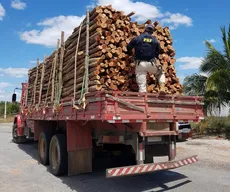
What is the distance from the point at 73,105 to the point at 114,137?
1.12 meters

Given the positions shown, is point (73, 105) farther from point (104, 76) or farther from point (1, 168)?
point (1, 168)

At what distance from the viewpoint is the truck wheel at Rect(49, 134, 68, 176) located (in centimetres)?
709

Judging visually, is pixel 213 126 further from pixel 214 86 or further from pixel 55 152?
Answer: pixel 55 152

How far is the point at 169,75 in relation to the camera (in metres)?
7.30

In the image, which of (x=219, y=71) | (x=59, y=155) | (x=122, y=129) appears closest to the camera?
(x=122, y=129)

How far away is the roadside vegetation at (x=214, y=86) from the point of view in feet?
47.7

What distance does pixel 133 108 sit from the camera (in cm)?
531

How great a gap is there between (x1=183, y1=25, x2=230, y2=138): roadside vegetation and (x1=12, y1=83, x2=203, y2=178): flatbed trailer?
342 inches

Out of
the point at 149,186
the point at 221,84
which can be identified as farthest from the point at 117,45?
the point at 221,84

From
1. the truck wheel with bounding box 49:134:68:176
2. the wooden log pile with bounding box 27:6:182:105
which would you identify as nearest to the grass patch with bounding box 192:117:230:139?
the wooden log pile with bounding box 27:6:182:105

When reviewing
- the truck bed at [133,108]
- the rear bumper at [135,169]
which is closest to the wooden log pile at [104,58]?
the truck bed at [133,108]

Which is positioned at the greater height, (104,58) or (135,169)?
(104,58)

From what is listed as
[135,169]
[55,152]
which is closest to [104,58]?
[135,169]

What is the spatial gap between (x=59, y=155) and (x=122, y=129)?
7.30 feet
